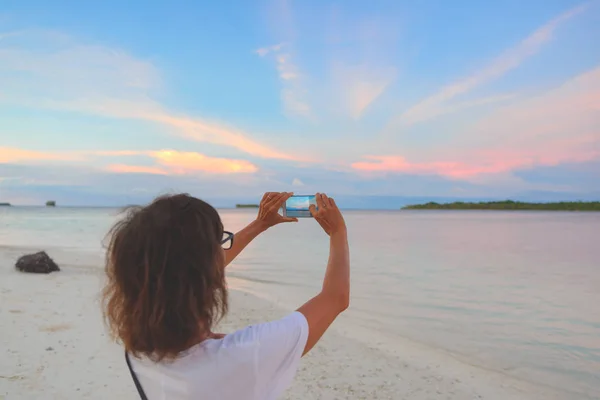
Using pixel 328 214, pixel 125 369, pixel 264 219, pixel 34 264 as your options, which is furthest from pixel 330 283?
pixel 34 264

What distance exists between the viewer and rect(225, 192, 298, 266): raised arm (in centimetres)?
213

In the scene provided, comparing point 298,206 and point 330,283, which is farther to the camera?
point 298,206

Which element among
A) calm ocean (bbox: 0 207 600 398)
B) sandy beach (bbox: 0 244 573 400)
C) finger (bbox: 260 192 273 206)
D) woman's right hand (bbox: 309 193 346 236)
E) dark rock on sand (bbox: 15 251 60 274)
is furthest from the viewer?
dark rock on sand (bbox: 15 251 60 274)

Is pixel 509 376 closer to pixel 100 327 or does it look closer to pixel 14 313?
pixel 100 327

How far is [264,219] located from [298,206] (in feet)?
0.67

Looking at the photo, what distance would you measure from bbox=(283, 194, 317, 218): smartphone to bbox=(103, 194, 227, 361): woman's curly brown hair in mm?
613

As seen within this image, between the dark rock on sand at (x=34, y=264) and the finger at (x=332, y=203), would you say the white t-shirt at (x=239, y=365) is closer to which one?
the finger at (x=332, y=203)

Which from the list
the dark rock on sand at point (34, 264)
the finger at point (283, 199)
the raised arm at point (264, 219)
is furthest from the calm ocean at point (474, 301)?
the dark rock on sand at point (34, 264)

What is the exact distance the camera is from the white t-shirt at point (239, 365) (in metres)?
1.39

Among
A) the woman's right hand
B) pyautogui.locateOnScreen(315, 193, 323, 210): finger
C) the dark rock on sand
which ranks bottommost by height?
the dark rock on sand

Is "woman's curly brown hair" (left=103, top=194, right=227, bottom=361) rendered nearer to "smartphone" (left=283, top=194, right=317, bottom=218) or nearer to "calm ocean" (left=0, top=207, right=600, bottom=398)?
"calm ocean" (left=0, top=207, right=600, bottom=398)

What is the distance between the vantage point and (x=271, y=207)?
214cm

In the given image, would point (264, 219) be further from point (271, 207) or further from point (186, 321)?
point (186, 321)

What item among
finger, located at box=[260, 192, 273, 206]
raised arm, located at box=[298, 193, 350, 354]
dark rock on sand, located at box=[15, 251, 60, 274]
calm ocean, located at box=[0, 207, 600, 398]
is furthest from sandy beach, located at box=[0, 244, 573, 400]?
raised arm, located at box=[298, 193, 350, 354]
